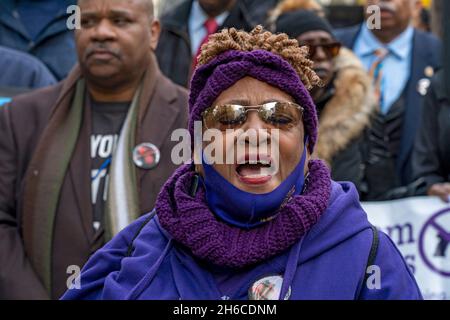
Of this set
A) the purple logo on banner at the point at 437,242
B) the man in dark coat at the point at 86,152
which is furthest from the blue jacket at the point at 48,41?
the purple logo on banner at the point at 437,242

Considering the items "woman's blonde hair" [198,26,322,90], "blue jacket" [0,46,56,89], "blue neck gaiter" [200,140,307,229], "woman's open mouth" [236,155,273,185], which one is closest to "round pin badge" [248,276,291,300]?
"blue neck gaiter" [200,140,307,229]

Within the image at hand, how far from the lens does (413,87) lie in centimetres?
621

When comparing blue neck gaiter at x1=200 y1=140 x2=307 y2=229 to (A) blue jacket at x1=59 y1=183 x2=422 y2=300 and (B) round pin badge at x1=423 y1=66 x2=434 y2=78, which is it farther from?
(B) round pin badge at x1=423 y1=66 x2=434 y2=78

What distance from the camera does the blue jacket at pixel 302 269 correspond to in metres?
2.95

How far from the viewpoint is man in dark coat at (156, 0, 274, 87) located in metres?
6.21

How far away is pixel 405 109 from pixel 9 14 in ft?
8.63

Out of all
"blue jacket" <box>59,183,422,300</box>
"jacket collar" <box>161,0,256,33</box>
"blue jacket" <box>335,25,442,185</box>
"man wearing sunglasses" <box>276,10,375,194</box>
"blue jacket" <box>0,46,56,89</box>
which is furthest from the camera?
"jacket collar" <box>161,0,256,33</box>

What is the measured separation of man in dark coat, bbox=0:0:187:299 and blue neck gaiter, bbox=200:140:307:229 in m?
1.52

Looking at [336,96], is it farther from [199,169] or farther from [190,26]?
[199,169]

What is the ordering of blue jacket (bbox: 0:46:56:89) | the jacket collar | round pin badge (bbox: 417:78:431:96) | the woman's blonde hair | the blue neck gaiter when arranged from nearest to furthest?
the blue neck gaiter → the woman's blonde hair → blue jacket (bbox: 0:46:56:89) → round pin badge (bbox: 417:78:431:96) → the jacket collar

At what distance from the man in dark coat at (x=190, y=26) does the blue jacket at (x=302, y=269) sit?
3078 millimetres


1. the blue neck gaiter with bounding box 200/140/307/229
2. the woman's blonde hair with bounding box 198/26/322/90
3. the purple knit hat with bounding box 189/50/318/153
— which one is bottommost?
the blue neck gaiter with bounding box 200/140/307/229

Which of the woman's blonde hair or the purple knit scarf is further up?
the woman's blonde hair

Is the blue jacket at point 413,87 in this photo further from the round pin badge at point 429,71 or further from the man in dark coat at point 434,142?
the man in dark coat at point 434,142
